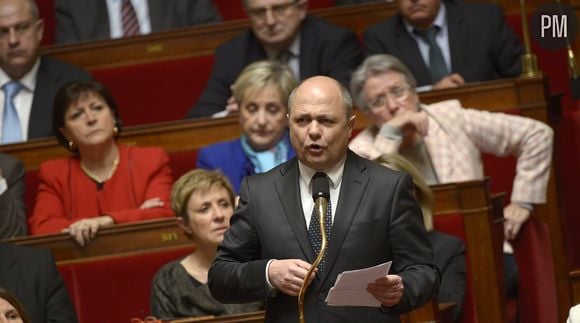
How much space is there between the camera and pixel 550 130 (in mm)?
2912

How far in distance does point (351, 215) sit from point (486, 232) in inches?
35.4

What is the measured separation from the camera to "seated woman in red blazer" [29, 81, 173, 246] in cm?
294

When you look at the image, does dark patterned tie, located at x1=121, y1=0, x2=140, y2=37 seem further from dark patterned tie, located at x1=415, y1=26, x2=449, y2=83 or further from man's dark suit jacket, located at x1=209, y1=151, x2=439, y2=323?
man's dark suit jacket, located at x1=209, y1=151, x2=439, y2=323

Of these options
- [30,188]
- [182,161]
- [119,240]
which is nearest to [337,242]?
[119,240]

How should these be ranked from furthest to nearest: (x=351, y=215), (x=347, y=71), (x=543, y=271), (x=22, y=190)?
(x=347, y=71)
(x=22, y=190)
(x=543, y=271)
(x=351, y=215)

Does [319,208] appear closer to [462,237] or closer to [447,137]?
[462,237]

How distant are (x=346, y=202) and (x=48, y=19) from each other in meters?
2.59

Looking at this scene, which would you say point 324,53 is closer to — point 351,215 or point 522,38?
point 522,38

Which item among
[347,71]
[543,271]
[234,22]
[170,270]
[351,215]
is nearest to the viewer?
[351,215]

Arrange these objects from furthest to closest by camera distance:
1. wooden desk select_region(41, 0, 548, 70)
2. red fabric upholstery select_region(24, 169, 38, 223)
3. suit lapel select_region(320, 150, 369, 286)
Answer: wooden desk select_region(41, 0, 548, 70), red fabric upholstery select_region(24, 169, 38, 223), suit lapel select_region(320, 150, 369, 286)

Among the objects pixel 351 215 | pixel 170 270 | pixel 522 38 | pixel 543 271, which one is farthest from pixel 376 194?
pixel 522 38

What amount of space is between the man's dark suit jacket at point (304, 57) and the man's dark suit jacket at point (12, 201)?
22.0 inches

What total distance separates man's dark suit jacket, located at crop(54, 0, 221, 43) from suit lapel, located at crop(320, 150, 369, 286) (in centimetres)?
207

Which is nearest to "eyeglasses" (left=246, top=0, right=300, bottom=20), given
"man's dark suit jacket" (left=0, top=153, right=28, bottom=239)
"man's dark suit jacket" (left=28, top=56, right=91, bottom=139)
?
"man's dark suit jacket" (left=28, top=56, right=91, bottom=139)
